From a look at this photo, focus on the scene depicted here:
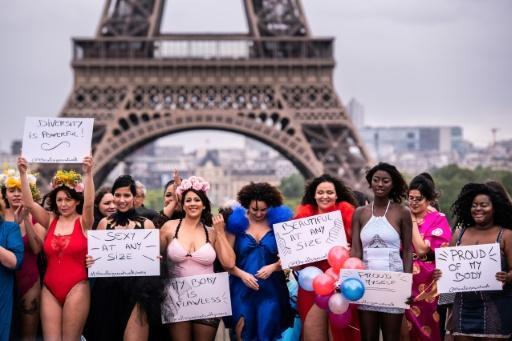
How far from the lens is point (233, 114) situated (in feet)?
117

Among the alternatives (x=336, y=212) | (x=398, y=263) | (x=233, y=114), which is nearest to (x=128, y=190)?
(x=336, y=212)

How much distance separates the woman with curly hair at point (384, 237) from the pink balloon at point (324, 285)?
0.34 m

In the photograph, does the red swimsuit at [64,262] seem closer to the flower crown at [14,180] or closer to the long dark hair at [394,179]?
the flower crown at [14,180]

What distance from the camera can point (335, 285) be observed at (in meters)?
9.21

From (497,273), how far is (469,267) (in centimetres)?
25

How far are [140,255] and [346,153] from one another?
26417 millimetres

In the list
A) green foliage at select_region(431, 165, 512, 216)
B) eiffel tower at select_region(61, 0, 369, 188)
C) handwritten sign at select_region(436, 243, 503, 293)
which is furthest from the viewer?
green foliage at select_region(431, 165, 512, 216)

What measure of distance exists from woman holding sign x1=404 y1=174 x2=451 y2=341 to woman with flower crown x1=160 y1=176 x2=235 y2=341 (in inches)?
74.9

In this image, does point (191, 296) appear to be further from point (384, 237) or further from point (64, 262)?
point (384, 237)

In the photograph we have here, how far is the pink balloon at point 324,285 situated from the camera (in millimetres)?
9156

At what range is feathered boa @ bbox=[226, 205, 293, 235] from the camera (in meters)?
9.83

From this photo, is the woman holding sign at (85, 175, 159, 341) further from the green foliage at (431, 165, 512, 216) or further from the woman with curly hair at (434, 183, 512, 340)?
the green foliage at (431, 165, 512, 216)

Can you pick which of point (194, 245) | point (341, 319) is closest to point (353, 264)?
point (341, 319)

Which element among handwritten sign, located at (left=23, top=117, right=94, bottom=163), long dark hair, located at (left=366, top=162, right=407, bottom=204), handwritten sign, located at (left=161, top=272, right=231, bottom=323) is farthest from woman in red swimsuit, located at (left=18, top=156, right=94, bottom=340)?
long dark hair, located at (left=366, top=162, right=407, bottom=204)
